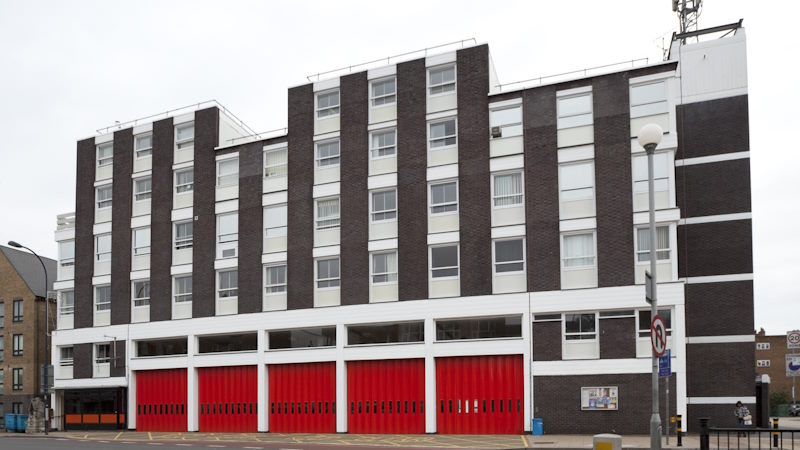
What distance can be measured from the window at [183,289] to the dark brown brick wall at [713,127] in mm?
25803

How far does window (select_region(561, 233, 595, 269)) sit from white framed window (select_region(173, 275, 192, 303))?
20579 mm

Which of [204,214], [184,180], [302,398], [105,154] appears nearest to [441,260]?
[302,398]

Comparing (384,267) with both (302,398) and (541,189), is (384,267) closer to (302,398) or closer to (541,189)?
(302,398)

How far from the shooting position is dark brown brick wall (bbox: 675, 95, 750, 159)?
36094 millimetres

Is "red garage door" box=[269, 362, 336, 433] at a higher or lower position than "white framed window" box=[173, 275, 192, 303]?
lower

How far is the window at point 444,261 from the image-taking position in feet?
120

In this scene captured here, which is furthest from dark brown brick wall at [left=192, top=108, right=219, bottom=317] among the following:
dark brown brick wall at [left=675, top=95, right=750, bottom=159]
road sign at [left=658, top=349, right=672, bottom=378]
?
road sign at [left=658, top=349, right=672, bottom=378]

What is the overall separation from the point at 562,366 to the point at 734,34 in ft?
57.3

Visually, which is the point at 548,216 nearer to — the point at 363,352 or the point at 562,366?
the point at 562,366

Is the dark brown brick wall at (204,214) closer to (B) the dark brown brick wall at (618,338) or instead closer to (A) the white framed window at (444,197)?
(A) the white framed window at (444,197)

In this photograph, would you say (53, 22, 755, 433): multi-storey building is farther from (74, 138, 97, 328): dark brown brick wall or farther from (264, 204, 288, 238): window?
(74, 138, 97, 328): dark brown brick wall

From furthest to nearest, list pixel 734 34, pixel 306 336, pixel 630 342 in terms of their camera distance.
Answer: pixel 306 336 → pixel 734 34 → pixel 630 342

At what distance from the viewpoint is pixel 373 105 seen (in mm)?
39906

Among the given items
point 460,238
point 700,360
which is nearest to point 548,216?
point 460,238
